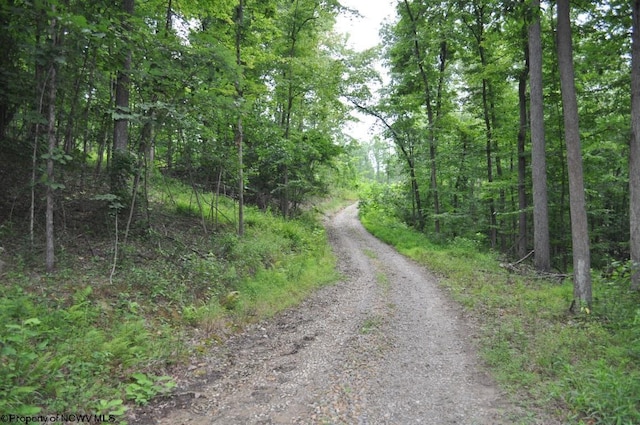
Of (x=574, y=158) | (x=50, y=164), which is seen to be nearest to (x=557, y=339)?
(x=574, y=158)

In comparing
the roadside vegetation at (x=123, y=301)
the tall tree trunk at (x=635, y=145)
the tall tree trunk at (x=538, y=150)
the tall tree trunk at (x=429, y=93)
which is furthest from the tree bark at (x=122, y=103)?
the tall tree trunk at (x=429, y=93)

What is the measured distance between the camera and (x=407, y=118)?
20.4 m

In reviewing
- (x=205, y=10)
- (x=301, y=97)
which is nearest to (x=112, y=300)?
(x=205, y=10)

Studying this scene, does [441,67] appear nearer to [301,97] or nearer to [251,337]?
[301,97]

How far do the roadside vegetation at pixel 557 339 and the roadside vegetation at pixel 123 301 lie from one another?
4.65 meters

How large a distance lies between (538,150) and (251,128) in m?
9.70

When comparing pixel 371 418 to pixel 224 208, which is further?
pixel 224 208

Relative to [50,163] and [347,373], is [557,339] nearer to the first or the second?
[347,373]

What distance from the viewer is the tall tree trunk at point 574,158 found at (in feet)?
25.2

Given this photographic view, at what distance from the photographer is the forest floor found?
432cm

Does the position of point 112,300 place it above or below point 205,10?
below

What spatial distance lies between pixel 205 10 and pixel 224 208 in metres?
6.92

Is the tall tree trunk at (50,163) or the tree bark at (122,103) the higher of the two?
the tree bark at (122,103)

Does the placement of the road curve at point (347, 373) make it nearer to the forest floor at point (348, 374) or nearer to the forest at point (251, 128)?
the forest floor at point (348, 374)
